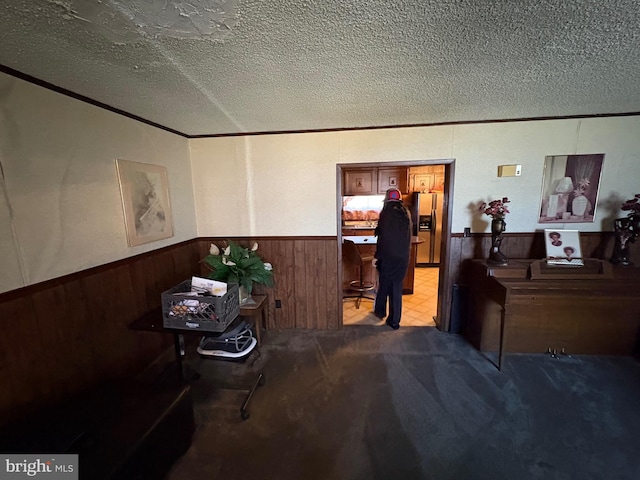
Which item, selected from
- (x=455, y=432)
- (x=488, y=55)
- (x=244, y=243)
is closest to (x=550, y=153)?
(x=488, y=55)

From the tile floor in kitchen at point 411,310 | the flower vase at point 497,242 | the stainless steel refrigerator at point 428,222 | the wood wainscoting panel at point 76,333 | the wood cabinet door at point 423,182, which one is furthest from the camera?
the wood cabinet door at point 423,182

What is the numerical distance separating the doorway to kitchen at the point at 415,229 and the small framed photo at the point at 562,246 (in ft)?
2.83

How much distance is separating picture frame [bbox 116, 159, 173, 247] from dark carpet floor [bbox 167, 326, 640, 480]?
129 centimetres

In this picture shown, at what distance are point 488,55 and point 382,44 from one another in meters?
0.61

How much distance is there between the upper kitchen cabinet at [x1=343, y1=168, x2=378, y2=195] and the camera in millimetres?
4512

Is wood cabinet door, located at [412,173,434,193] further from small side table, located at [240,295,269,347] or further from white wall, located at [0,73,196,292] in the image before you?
white wall, located at [0,73,196,292]

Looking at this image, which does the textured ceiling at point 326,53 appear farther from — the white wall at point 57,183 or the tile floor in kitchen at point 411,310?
the tile floor in kitchen at point 411,310

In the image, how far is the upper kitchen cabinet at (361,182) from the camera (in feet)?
14.8

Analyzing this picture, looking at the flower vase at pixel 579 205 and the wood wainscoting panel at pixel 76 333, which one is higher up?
the flower vase at pixel 579 205

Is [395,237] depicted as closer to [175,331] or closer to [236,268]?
[236,268]

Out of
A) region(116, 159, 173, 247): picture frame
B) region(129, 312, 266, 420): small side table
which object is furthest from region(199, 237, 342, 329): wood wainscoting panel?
region(129, 312, 266, 420): small side table

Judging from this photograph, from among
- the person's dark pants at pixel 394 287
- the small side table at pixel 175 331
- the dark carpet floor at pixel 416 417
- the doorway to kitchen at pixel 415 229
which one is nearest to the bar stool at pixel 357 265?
the doorway to kitchen at pixel 415 229

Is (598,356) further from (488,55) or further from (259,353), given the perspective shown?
(259,353)

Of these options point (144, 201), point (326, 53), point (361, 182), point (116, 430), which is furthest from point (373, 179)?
point (116, 430)
